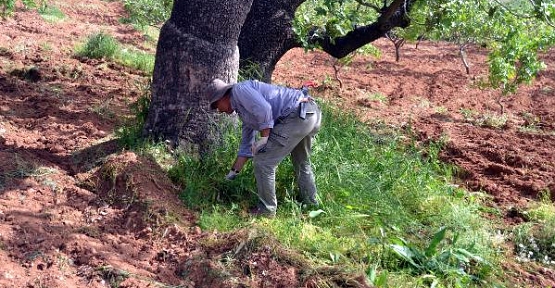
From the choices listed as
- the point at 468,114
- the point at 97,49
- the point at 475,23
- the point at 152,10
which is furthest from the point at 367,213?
the point at 152,10

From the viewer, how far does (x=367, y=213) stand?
5234mm

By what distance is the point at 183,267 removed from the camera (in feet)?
13.6

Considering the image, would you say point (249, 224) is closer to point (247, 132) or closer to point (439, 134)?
point (247, 132)

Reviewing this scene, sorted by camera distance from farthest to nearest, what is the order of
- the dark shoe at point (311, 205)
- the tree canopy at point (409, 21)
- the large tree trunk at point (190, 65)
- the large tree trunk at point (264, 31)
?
the large tree trunk at point (264, 31) → the tree canopy at point (409, 21) → the large tree trunk at point (190, 65) → the dark shoe at point (311, 205)

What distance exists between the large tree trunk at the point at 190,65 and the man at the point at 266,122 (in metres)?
0.72

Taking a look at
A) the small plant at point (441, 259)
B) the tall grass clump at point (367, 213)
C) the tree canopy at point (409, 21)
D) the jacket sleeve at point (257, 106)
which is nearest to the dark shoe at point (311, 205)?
the tall grass clump at point (367, 213)

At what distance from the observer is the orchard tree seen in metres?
5.44

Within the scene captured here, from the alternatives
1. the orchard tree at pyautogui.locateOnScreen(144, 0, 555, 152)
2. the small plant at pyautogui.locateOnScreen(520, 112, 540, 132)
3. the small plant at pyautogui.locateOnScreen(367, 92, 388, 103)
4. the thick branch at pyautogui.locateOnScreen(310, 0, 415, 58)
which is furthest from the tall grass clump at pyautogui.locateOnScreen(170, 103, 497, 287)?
the small plant at pyautogui.locateOnScreen(367, 92, 388, 103)

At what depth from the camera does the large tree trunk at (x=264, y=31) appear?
22.3 feet

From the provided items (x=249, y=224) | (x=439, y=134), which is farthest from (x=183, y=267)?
(x=439, y=134)

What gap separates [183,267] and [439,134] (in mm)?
5240

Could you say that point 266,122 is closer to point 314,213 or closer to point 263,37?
point 314,213

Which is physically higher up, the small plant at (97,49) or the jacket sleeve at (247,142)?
the jacket sleeve at (247,142)

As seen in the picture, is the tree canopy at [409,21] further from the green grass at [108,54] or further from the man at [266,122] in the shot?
the green grass at [108,54]
